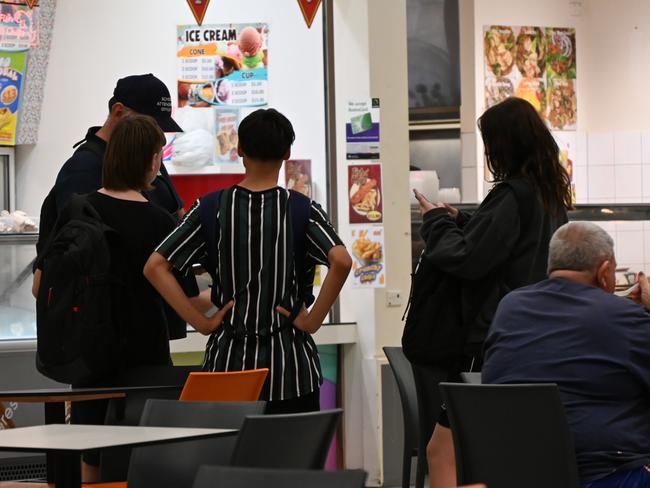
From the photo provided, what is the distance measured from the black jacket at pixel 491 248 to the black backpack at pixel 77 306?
0.98 metres

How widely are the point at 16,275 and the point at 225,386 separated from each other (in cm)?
270

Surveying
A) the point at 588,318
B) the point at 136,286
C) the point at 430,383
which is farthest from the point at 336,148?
the point at 588,318

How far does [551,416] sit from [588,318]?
285 millimetres

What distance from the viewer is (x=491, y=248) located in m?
3.64

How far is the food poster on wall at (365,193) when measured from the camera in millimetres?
6453

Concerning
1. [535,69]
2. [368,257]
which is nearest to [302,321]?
[368,257]

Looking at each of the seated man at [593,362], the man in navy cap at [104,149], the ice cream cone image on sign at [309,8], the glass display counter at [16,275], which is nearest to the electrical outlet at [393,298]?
the ice cream cone image on sign at [309,8]

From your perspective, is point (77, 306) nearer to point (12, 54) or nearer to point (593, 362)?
point (593, 362)

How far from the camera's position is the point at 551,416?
9.48 feet

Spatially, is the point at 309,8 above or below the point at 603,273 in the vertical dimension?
above

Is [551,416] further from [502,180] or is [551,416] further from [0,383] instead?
[0,383]

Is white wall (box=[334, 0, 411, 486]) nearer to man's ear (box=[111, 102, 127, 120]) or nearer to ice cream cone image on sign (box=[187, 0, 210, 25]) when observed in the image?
ice cream cone image on sign (box=[187, 0, 210, 25])

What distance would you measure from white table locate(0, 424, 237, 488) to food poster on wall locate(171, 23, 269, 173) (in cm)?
432

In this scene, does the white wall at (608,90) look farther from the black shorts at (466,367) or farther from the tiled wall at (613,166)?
the black shorts at (466,367)
